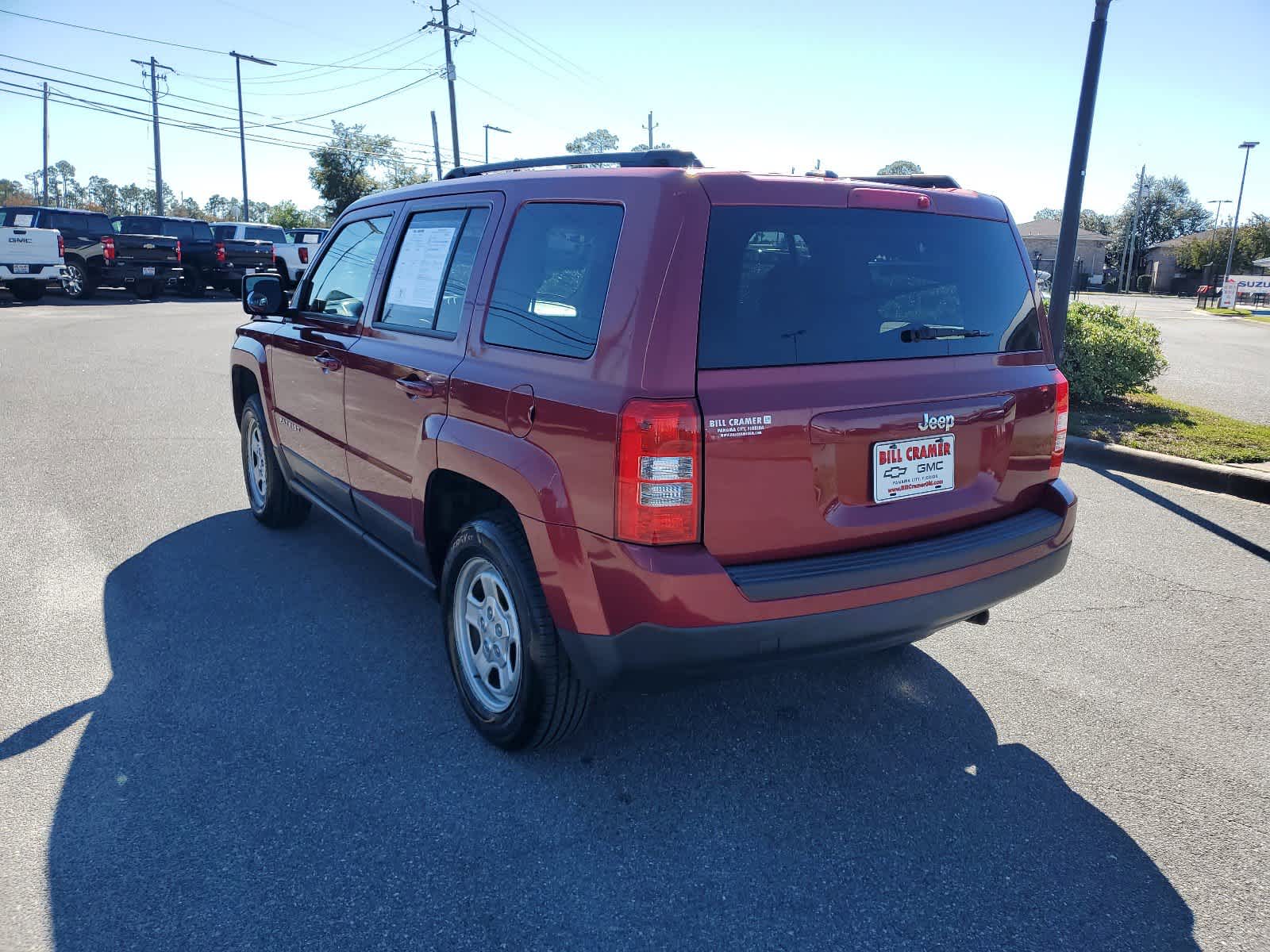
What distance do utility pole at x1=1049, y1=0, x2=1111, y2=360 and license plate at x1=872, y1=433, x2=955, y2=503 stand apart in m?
6.07

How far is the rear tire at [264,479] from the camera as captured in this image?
552 centimetres

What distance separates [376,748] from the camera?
3254 mm

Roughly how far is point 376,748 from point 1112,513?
204 inches

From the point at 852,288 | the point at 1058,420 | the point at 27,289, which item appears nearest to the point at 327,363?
the point at 852,288

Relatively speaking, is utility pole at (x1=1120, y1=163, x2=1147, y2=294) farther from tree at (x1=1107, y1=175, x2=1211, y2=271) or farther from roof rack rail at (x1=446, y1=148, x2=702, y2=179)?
roof rack rail at (x1=446, y1=148, x2=702, y2=179)

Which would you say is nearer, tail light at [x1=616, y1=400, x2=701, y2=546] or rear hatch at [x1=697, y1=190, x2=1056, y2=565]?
tail light at [x1=616, y1=400, x2=701, y2=546]

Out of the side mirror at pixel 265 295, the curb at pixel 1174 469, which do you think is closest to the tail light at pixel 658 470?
the side mirror at pixel 265 295

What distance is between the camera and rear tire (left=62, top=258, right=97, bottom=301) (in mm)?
22797

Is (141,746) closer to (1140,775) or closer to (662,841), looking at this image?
(662,841)

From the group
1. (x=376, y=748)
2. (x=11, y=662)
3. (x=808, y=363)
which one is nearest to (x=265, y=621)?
(x=11, y=662)

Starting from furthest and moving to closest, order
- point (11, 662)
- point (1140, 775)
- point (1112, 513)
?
point (1112, 513), point (11, 662), point (1140, 775)

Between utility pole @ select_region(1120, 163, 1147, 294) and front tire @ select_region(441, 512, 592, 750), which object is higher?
utility pole @ select_region(1120, 163, 1147, 294)

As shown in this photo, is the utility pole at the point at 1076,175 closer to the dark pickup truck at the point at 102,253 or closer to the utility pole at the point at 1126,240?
the dark pickup truck at the point at 102,253

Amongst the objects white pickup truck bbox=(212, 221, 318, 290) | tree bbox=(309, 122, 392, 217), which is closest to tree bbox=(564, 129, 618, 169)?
tree bbox=(309, 122, 392, 217)
